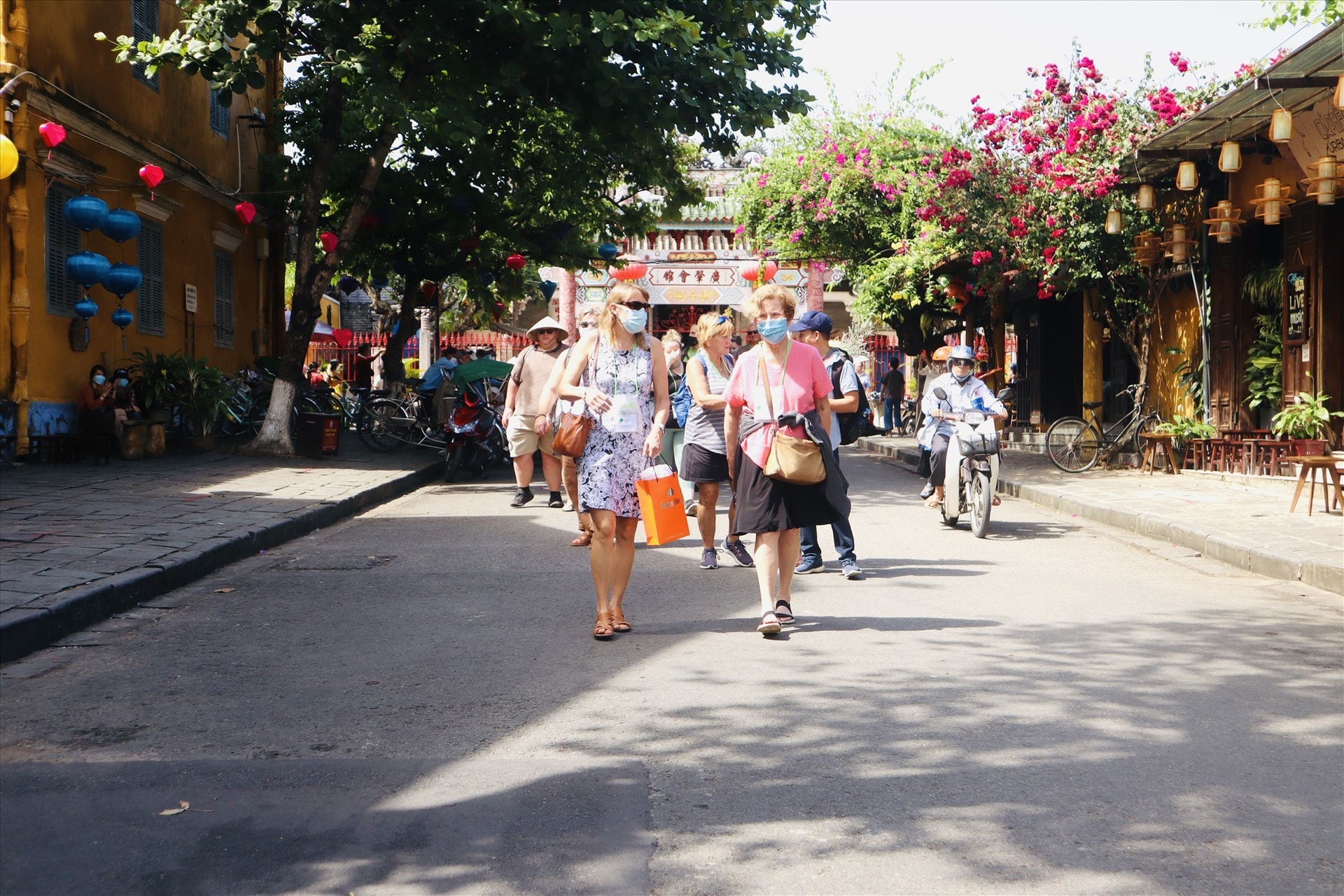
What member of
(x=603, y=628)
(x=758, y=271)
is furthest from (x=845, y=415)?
(x=758, y=271)

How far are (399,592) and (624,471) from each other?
209cm

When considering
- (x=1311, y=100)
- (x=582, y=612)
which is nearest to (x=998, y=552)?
(x=582, y=612)

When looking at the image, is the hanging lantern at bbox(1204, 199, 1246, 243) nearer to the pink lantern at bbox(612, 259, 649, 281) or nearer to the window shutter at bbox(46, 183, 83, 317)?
the window shutter at bbox(46, 183, 83, 317)

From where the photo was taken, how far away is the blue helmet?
11.6 metres

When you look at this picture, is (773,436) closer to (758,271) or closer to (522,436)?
(522,436)

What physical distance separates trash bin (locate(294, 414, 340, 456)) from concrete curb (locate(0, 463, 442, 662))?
536 centimetres

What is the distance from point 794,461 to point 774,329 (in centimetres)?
71

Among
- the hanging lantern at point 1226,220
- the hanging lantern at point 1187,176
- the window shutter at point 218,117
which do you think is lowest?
the hanging lantern at point 1226,220

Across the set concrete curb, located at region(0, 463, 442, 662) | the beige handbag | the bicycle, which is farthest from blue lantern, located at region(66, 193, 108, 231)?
the bicycle

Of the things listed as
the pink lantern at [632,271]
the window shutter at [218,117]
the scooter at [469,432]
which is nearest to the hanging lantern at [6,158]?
the scooter at [469,432]

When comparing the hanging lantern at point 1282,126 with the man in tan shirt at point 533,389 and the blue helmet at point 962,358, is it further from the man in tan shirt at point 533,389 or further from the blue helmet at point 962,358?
the man in tan shirt at point 533,389

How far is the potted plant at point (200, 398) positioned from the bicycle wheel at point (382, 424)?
2177 millimetres

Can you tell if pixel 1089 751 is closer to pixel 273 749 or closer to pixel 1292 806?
pixel 1292 806

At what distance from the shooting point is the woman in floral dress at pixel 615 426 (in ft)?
22.0
